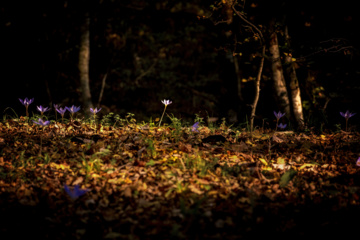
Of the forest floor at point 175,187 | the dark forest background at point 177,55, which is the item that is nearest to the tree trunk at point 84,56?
the dark forest background at point 177,55

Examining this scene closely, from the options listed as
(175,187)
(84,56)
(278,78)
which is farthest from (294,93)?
(84,56)

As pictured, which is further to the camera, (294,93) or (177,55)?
(177,55)

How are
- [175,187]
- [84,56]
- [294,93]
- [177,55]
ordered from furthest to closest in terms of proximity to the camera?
[177,55], [84,56], [294,93], [175,187]

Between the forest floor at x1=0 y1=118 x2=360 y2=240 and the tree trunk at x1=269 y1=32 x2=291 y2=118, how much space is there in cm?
222

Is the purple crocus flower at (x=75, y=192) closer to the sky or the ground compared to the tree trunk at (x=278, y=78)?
closer to the ground

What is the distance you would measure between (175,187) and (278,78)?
431 cm

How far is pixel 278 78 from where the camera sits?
266 inches

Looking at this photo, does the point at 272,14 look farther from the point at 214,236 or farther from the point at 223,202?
the point at 214,236

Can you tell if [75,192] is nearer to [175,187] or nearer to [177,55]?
[175,187]

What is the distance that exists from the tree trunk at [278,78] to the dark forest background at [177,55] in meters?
0.23

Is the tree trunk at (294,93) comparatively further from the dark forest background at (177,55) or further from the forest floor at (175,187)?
the forest floor at (175,187)

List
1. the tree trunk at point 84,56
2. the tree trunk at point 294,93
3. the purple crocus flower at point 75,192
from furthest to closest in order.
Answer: the tree trunk at point 84,56 → the tree trunk at point 294,93 → the purple crocus flower at point 75,192

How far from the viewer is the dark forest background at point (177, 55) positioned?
7.54 metres

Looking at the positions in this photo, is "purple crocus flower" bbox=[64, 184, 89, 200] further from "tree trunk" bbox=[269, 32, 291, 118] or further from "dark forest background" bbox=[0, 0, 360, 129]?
"tree trunk" bbox=[269, 32, 291, 118]
